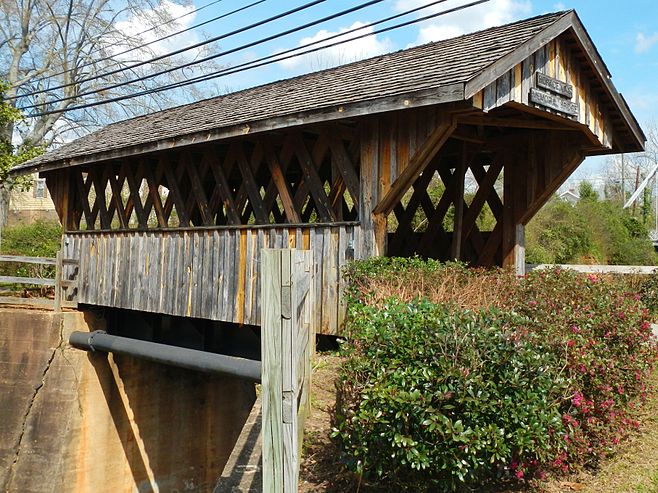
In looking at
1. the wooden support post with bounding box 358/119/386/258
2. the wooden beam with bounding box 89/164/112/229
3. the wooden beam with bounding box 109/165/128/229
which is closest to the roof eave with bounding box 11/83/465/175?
the wooden support post with bounding box 358/119/386/258

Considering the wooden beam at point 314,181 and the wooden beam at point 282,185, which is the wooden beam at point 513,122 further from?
the wooden beam at point 282,185

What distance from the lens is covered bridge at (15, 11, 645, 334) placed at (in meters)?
7.38

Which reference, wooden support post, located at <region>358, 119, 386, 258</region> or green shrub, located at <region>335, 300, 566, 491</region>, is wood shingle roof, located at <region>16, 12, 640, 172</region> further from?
green shrub, located at <region>335, 300, 566, 491</region>

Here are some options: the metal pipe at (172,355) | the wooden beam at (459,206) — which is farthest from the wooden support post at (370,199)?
the wooden beam at (459,206)

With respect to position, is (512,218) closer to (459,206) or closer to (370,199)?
(459,206)

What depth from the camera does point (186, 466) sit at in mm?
12648

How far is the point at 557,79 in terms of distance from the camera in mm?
8266

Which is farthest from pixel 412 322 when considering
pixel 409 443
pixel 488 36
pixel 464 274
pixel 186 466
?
pixel 186 466

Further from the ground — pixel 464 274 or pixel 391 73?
pixel 391 73

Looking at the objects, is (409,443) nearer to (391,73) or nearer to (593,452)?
(593,452)

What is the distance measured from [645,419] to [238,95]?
8.74m

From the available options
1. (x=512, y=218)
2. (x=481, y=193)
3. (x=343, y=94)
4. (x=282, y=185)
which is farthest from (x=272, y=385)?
(x=481, y=193)

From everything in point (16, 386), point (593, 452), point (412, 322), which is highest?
point (412, 322)

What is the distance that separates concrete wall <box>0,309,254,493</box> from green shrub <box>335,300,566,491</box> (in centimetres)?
863
